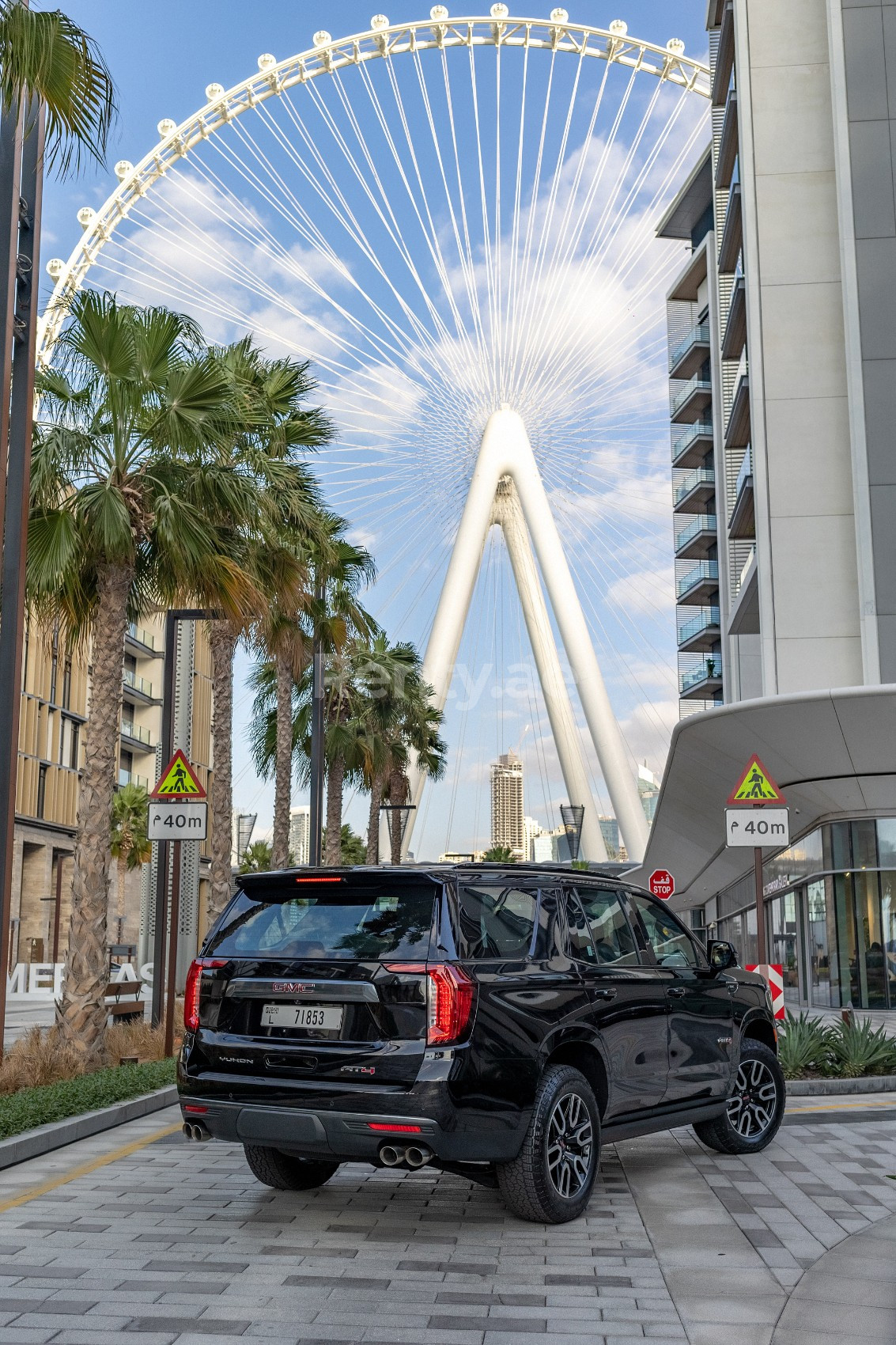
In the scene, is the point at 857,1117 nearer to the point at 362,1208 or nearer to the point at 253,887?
the point at 362,1208

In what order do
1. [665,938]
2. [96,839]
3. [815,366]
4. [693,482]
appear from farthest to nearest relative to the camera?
[693,482], [815,366], [96,839], [665,938]

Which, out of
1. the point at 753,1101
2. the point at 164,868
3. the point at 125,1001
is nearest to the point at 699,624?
the point at 125,1001

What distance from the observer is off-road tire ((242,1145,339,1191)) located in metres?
7.37

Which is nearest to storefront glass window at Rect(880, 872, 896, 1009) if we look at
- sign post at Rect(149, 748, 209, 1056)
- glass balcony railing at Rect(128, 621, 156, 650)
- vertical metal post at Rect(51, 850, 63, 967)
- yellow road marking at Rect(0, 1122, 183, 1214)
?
sign post at Rect(149, 748, 209, 1056)

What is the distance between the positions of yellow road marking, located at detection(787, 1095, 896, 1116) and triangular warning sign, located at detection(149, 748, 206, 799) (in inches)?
251

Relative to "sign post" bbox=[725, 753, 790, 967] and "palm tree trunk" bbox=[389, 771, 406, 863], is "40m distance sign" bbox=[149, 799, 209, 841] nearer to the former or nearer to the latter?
"sign post" bbox=[725, 753, 790, 967]

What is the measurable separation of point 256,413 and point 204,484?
776 cm

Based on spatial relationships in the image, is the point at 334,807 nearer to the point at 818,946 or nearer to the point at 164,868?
the point at 818,946

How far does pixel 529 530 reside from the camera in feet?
148

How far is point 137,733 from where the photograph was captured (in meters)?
75.6

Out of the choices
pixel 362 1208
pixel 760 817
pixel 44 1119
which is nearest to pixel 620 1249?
pixel 362 1208

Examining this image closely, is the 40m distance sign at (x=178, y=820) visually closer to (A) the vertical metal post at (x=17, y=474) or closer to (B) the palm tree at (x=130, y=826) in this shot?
(A) the vertical metal post at (x=17, y=474)

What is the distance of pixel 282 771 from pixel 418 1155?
23.5 metres

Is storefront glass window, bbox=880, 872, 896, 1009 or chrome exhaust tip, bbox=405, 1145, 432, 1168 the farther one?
storefront glass window, bbox=880, 872, 896, 1009
